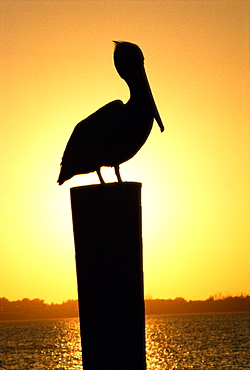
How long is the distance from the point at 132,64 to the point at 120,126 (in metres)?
0.78

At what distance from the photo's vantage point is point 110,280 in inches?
290

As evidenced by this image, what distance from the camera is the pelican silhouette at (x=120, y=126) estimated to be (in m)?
8.33

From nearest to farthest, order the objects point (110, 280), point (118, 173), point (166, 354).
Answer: point (110, 280), point (118, 173), point (166, 354)

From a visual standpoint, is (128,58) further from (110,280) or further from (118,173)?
(110,280)

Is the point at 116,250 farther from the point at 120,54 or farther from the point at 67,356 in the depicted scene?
the point at 67,356

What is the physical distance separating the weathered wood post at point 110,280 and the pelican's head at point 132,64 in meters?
1.51

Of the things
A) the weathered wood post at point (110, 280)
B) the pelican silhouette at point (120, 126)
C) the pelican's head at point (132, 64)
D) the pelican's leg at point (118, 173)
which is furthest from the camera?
the pelican's head at point (132, 64)

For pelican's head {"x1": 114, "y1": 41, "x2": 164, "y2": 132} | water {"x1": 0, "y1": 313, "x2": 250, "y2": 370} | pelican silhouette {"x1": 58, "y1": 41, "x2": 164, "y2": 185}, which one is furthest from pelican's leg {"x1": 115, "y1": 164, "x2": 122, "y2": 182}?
water {"x1": 0, "y1": 313, "x2": 250, "y2": 370}

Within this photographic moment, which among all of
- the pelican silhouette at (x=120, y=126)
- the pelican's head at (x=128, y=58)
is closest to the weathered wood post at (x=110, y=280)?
the pelican silhouette at (x=120, y=126)

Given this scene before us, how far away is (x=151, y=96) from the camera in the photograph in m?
8.48

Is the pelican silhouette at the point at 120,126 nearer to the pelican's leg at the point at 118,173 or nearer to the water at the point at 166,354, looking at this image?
the pelican's leg at the point at 118,173

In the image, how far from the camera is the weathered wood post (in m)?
7.35

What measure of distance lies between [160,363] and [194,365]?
4.73 meters

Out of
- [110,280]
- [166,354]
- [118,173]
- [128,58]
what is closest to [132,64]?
[128,58]
